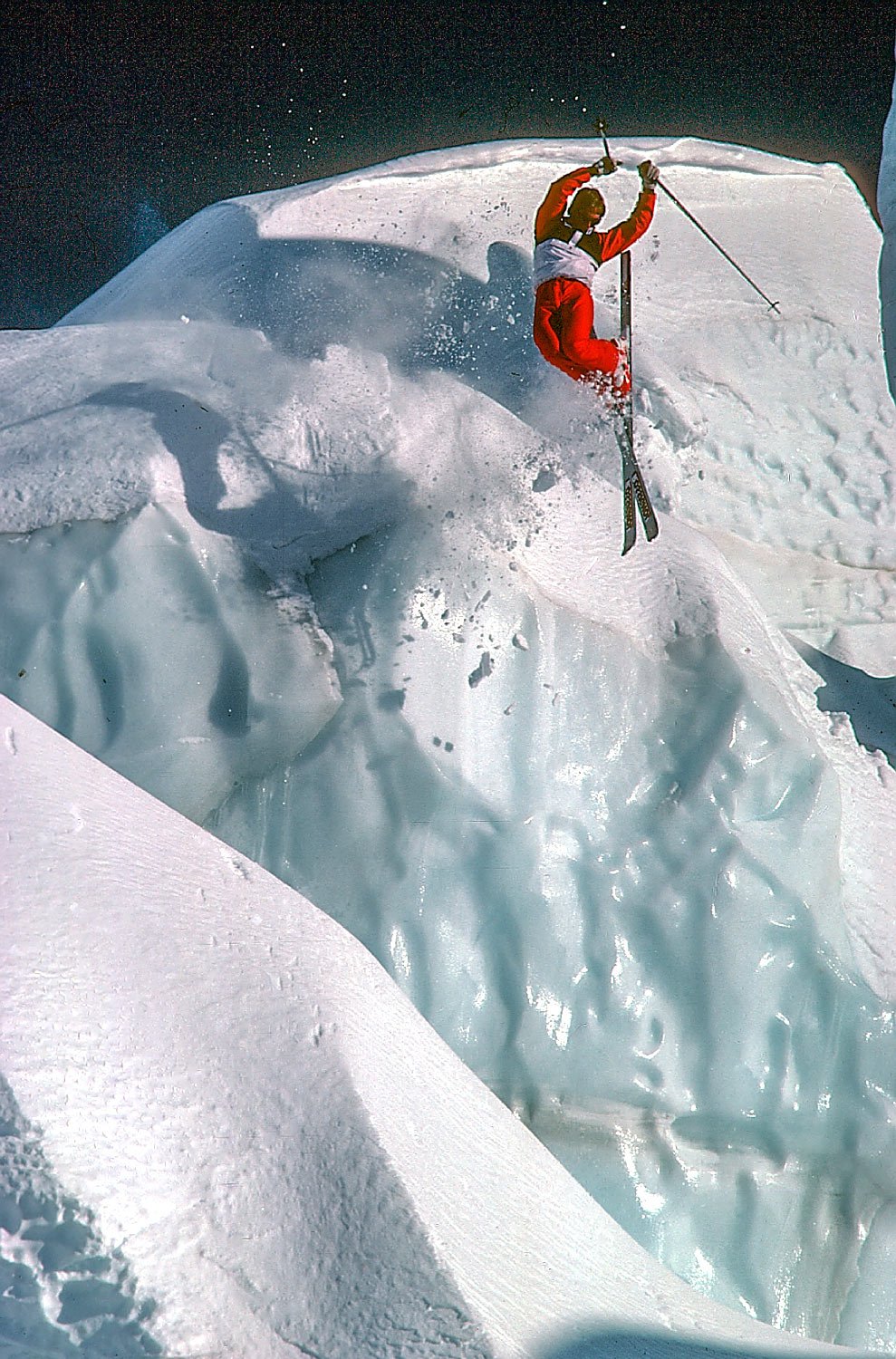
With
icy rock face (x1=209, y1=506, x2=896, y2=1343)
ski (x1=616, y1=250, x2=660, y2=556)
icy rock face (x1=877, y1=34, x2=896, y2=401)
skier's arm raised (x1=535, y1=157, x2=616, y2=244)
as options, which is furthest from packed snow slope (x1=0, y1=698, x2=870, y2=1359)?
icy rock face (x1=877, y1=34, x2=896, y2=401)

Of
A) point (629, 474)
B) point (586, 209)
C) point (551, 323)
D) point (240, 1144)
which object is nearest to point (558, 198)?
point (586, 209)

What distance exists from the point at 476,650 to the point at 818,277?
0.92 metres

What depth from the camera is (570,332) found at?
132 cm

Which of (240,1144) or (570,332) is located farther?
(570,332)

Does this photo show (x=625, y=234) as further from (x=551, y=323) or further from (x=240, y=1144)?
(x=240, y=1144)

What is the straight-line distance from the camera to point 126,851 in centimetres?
89

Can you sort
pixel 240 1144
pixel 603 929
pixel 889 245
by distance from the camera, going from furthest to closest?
pixel 889 245
pixel 603 929
pixel 240 1144

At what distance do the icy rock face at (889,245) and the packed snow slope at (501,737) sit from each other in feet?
2.33

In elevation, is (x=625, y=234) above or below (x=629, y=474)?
above

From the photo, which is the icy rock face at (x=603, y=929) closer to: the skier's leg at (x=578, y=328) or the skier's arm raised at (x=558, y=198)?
the skier's leg at (x=578, y=328)

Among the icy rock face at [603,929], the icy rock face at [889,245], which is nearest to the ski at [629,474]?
the icy rock face at [603,929]

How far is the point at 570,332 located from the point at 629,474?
0.19m

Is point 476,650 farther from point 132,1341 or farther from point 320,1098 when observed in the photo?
point 132,1341

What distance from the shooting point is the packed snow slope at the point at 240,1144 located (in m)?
0.70
